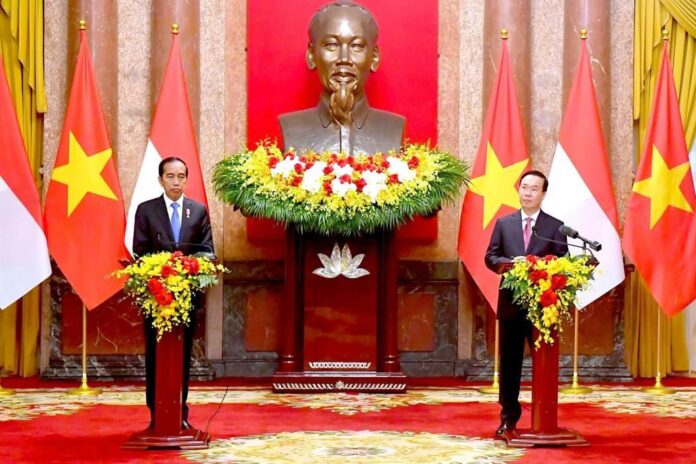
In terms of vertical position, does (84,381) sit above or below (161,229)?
below

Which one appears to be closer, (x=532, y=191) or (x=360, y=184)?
(x=532, y=191)

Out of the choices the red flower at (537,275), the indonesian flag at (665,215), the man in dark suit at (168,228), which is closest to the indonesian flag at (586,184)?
the indonesian flag at (665,215)

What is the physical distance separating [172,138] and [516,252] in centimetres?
359

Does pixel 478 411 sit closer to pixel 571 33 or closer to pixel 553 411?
pixel 553 411

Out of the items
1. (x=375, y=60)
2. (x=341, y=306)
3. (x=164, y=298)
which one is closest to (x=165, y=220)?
(x=164, y=298)

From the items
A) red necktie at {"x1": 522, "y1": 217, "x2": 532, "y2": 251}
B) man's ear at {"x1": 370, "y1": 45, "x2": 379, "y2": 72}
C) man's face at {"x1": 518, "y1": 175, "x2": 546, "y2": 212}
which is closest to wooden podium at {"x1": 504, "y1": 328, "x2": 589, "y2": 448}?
red necktie at {"x1": 522, "y1": 217, "x2": 532, "y2": 251}

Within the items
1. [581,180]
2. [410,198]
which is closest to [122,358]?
[410,198]

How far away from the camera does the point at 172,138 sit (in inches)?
349

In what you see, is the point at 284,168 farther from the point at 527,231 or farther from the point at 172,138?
the point at 527,231

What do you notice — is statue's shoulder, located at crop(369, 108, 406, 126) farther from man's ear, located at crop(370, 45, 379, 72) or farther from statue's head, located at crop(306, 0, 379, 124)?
man's ear, located at crop(370, 45, 379, 72)

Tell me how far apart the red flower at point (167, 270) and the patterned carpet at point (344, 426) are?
92 centimetres

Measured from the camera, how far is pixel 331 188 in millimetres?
8102

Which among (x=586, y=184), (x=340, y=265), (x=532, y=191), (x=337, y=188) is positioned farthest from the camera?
(x=586, y=184)

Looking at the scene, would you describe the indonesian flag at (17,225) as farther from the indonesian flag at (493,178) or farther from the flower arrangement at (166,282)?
the indonesian flag at (493,178)
